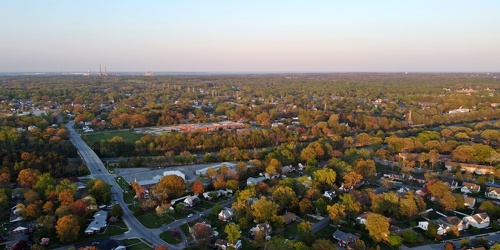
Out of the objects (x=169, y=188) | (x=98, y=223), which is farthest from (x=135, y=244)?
(x=169, y=188)

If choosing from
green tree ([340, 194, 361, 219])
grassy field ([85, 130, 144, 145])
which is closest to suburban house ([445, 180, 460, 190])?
green tree ([340, 194, 361, 219])

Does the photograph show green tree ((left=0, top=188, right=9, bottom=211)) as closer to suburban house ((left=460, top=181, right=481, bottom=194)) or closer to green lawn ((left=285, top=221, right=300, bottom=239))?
green lawn ((left=285, top=221, right=300, bottom=239))

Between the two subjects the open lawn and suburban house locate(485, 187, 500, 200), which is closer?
the open lawn

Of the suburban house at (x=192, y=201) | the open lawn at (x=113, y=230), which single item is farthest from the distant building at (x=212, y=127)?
the open lawn at (x=113, y=230)

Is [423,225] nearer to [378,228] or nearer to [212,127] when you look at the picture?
[378,228]

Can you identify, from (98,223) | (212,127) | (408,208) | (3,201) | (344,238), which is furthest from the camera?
(212,127)

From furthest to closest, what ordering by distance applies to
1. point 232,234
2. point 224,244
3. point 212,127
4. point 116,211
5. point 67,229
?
point 212,127 → point 116,211 → point 67,229 → point 224,244 → point 232,234

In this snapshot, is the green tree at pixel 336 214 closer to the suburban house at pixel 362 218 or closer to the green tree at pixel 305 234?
the suburban house at pixel 362 218
